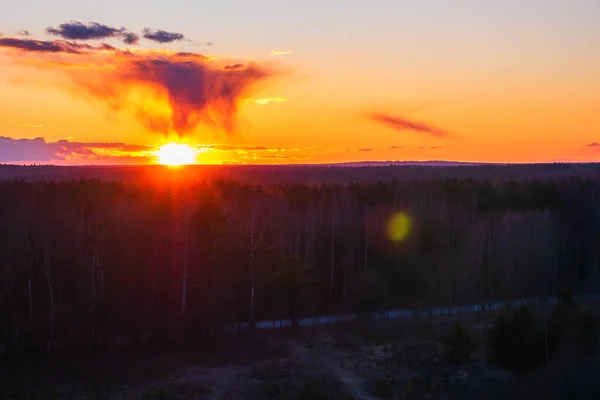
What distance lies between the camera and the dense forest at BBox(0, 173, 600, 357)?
3797cm

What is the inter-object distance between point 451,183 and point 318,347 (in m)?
37.7

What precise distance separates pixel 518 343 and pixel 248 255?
20042 millimetres

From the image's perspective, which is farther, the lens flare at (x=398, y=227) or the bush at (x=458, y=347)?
the lens flare at (x=398, y=227)

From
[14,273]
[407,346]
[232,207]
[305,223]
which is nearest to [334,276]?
[305,223]

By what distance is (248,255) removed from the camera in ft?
140

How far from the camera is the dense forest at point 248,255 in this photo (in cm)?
3797

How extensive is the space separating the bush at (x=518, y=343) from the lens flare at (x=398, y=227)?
28.5m

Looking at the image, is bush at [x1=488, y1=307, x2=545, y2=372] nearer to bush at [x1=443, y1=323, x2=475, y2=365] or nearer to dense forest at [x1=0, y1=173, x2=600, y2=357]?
bush at [x1=443, y1=323, x2=475, y2=365]

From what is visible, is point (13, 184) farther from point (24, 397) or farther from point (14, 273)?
point (24, 397)

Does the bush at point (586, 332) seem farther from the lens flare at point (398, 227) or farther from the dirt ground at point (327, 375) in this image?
the lens flare at point (398, 227)

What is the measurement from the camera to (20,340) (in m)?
35.8

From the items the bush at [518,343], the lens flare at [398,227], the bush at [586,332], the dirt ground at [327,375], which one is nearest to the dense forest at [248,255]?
the lens flare at [398,227]

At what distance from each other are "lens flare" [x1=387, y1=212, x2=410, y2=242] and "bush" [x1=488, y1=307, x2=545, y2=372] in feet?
93.6

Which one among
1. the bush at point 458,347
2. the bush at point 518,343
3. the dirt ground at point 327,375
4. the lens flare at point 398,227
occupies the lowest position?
the dirt ground at point 327,375
